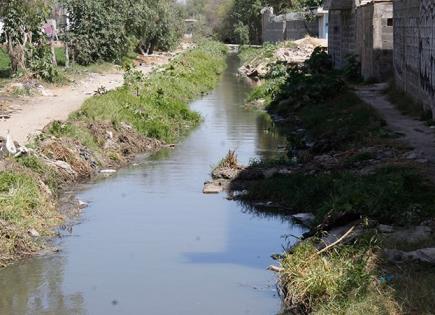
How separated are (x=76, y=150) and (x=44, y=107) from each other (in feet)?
20.8

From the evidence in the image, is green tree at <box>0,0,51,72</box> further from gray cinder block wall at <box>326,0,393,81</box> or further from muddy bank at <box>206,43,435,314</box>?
muddy bank at <box>206,43,435,314</box>

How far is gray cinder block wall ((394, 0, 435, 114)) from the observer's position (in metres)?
16.1

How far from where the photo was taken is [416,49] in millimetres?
18188

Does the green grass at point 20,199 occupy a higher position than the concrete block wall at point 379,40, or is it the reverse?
the concrete block wall at point 379,40

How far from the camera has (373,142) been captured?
47.6ft

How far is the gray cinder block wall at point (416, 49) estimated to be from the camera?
1614 cm

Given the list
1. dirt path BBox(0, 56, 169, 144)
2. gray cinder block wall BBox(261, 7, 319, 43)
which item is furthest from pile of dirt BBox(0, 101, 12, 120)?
gray cinder block wall BBox(261, 7, 319, 43)

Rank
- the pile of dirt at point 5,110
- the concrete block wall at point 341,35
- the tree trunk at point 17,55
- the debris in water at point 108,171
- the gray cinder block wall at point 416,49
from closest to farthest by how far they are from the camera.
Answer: the debris in water at point 108,171 < the gray cinder block wall at point 416,49 < the pile of dirt at point 5,110 < the tree trunk at point 17,55 < the concrete block wall at point 341,35

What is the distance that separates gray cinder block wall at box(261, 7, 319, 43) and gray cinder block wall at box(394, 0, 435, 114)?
91.7 ft

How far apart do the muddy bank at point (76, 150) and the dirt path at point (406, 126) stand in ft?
16.6

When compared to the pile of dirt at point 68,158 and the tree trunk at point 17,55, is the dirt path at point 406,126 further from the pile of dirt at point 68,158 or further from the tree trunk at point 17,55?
the tree trunk at point 17,55

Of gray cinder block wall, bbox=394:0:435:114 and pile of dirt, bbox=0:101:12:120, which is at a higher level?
gray cinder block wall, bbox=394:0:435:114

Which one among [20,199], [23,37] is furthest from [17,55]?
[20,199]

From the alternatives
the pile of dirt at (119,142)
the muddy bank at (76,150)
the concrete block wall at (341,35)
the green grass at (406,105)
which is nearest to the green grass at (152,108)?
the muddy bank at (76,150)
